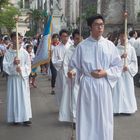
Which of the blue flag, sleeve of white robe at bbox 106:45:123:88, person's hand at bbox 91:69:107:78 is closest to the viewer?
person's hand at bbox 91:69:107:78

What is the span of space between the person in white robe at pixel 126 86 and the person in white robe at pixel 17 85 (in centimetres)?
213

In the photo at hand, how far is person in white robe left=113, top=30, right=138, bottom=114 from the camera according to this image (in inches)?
420

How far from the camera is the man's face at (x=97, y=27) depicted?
6691 mm

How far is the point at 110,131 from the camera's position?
22.1 ft

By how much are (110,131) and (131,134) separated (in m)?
2.12

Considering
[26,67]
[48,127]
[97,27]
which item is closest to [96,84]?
[97,27]

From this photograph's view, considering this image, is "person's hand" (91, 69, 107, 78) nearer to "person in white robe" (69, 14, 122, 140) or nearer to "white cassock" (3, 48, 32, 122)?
"person in white robe" (69, 14, 122, 140)

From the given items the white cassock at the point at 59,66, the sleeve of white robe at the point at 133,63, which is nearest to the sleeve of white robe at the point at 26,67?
the white cassock at the point at 59,66

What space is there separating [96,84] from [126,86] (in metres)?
4.38

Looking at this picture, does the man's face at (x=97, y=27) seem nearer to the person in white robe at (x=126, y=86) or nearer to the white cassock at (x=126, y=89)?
the person in white robe at (x=126, y=86)

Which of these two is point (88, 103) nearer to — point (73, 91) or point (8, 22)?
point (73, 91)

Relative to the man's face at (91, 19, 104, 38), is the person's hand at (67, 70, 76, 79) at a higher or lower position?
lower

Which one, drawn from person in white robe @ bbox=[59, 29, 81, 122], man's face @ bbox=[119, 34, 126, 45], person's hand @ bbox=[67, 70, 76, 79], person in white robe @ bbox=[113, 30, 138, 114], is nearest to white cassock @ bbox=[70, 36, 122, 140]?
person's hand @ bbox=[67, 70, 76, 79]

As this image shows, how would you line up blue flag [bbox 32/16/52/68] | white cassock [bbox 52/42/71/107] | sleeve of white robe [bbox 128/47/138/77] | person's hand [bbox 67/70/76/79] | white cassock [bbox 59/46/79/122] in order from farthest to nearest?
blue flag [bbox 32/16/52/68] < white cassock [bbox 52/42/71/107] < sleeve of white robe [bbox 128/47/138/77] < white cassock [bbox 59/46/79/122] < person's hand [bbox 67/70/76/79]
